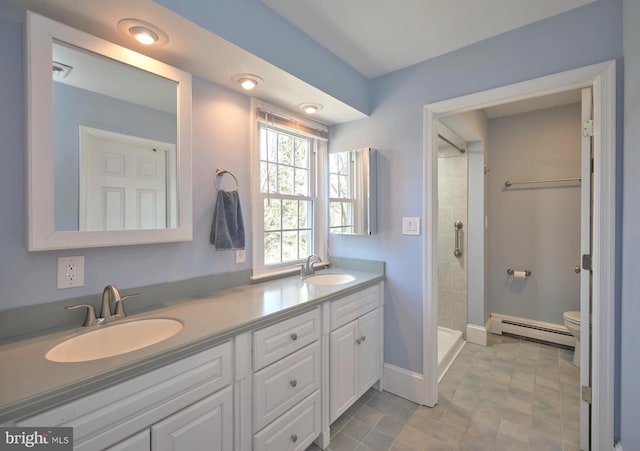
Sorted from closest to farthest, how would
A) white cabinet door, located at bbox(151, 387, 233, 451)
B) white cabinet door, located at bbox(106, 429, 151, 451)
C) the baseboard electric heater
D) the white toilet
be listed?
white cabinet door, located at bbox(106, 429, 151, 451)
white cabinet door, located at bbox(151, 387, 233, 451)
the white toilet
the baseboard electric heater

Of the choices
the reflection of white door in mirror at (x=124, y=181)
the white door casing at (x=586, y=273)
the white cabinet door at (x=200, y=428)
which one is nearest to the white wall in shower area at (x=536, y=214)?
the white door casing at (x=586, y=273)

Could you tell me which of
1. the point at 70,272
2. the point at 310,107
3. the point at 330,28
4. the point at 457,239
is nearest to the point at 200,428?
the point at 70,272

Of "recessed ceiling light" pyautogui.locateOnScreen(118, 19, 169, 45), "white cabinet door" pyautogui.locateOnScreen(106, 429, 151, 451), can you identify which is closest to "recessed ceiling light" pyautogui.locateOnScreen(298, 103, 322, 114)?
"recessed ceiling light" pyautogui.locateOnScreen(118, 19, 169, 45)

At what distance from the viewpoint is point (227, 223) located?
1.73 m

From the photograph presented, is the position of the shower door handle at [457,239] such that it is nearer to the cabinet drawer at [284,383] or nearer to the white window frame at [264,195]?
the white window frame at [264,195]

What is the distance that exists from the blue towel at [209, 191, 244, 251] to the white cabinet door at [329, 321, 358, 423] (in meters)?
0.82

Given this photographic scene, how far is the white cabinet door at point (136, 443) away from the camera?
0.88m

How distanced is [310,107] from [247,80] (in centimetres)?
56

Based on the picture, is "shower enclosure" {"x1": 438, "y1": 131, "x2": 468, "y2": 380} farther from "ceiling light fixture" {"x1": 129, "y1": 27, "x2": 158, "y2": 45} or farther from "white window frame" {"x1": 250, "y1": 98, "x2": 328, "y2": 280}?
"ceiling light fixture" {"x1": 129, "y1": 27, "x2": 158, "y2": 45}

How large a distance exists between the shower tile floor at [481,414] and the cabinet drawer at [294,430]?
7.7 inches

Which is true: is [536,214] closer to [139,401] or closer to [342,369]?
[342,369]

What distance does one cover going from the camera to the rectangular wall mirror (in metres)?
2.24

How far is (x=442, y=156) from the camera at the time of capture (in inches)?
128

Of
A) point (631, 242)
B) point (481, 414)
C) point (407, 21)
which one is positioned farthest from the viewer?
point (481, 414)
